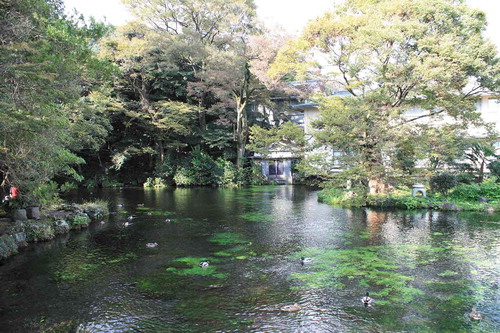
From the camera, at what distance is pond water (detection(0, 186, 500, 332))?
5.21m

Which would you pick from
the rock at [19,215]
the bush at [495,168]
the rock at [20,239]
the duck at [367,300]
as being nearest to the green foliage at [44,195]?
the rock at [19,215]

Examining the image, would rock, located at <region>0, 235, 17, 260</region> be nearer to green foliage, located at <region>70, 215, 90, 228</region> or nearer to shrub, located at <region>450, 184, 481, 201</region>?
green foliage, located at <region>70, 215, 90, 228</region>

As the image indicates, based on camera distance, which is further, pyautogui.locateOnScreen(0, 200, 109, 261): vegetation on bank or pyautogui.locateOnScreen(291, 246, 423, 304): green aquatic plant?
Answer: pyautogui.locateOnScreen(0, 200, 109, 261): vegetation on bank

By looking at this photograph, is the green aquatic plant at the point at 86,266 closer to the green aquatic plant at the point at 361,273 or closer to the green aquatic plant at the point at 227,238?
the green aquatic plant at the point at 227,238

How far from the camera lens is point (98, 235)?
10.9 m

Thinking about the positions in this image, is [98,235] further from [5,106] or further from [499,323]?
[499,323]

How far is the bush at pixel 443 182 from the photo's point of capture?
15.9 metres

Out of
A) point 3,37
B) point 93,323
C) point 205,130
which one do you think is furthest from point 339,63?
point 205,130

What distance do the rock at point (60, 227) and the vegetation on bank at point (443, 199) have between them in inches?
429

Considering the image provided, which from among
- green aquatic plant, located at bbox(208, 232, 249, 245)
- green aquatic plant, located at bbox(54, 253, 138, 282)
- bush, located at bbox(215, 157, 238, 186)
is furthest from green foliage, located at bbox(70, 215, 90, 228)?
bush, located at bbox(215, 157, 238, 186)

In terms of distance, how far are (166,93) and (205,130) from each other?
451 centimetres

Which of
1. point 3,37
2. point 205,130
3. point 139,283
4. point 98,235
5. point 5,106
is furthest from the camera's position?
point 205,130

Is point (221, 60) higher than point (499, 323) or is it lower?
higher

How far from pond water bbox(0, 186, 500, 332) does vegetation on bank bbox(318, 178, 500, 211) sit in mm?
2396
